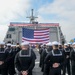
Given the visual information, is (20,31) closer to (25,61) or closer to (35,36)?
(35,36)

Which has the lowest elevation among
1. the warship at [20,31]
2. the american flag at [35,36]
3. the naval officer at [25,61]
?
the naval officer at [25,61]

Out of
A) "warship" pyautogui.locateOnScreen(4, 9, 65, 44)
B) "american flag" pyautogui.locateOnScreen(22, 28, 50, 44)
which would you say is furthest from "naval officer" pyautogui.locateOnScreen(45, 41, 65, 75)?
"warship" pyautogui.locateOnScreen(4, 9, 65, 44)

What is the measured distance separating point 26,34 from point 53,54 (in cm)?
1566

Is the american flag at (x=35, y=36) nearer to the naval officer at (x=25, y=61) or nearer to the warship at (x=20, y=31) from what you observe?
the naval officer at (x=25, y=61)

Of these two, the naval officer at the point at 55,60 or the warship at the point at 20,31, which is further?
the warship at the point at 20,31

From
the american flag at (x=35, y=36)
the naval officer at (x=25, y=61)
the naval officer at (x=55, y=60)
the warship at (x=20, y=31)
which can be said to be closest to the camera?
the naval officer at (x=25, y=61)

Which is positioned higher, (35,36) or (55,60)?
(35,36)

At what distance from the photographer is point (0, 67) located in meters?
10.8

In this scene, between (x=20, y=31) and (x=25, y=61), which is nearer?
(x=25, y=61)

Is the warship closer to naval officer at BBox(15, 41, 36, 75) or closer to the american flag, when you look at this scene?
the american flag

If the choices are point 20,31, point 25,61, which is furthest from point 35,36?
point 20,31

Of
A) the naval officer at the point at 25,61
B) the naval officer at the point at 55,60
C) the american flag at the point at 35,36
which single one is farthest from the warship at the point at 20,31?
the naval officer at the point at 25,61

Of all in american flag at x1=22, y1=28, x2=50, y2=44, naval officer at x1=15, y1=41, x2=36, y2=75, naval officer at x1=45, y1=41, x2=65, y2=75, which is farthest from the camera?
american flag at x1=22, y1=28, x2=50, y2=44

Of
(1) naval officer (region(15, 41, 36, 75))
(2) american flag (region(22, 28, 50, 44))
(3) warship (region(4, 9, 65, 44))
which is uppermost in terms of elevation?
(3) warship (region(4, 9, 65, 44))
